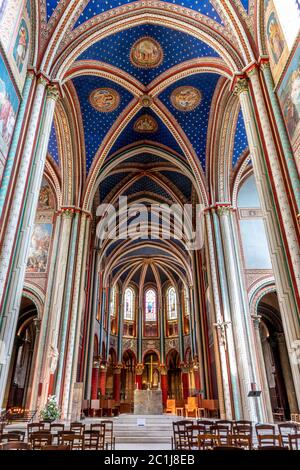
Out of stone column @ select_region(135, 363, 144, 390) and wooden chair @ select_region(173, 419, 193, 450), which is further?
stone column @ select_region(135, 363, 144, 390)

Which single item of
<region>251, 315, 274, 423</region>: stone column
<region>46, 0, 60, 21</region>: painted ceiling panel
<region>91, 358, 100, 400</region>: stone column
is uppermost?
<region>46, 0, 60, 21</region>: painted ceiling panel

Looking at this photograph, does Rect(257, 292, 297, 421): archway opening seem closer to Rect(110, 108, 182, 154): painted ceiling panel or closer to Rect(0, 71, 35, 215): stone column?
Rect(110, 108, 182, 154): painted ceiling panel

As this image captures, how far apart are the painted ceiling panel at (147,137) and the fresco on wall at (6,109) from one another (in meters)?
9.18

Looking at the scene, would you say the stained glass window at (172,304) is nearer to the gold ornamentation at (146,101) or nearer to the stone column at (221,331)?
the stone column at (221,331)

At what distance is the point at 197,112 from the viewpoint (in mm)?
15203

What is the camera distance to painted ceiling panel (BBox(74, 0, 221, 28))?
10.6 meters

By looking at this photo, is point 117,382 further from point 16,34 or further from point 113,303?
point 16,34

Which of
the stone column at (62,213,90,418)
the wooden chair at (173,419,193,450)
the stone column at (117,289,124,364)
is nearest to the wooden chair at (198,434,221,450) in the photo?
the wooden chair at (173,419,193,450)

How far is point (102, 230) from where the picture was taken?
21578 millimetres

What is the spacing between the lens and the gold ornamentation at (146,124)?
16.2m

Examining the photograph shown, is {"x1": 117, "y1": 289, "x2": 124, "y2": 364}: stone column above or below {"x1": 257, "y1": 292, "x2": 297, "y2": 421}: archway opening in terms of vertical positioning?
above

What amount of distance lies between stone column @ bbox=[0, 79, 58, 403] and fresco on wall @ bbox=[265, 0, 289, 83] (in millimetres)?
6087

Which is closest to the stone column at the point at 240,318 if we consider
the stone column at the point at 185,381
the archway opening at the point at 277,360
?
the archway opening at the point at 277,360
